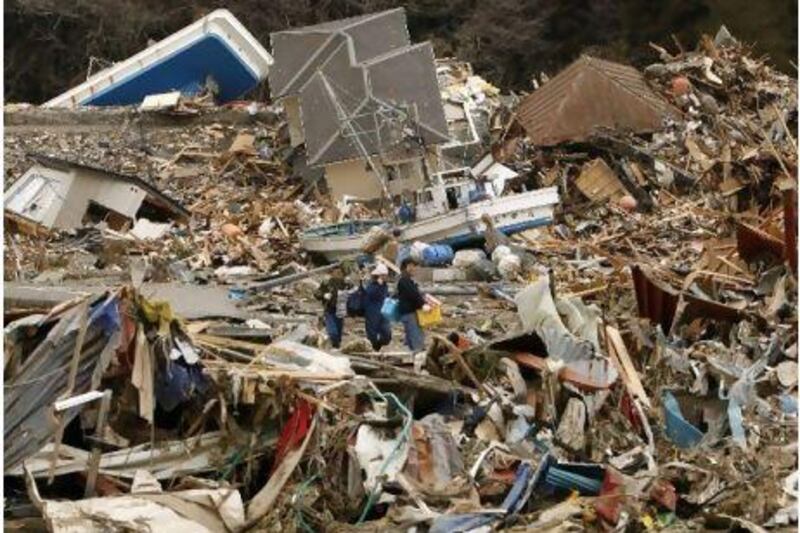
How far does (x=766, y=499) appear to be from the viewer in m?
8.67

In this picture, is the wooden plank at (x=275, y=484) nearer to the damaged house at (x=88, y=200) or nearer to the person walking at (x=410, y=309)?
the person walking at (x=410, y=309)

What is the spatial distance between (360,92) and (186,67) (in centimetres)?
743

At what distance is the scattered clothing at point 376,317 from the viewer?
12.0m

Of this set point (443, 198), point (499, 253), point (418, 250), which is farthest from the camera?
point (443, 198)

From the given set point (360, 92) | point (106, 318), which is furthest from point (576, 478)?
point (360, 92)

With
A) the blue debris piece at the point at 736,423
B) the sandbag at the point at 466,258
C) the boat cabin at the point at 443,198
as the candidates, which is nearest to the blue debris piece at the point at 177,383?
the blue debris piece at the point at 736,423

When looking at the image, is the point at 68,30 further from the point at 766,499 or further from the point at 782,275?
the point at 766,499

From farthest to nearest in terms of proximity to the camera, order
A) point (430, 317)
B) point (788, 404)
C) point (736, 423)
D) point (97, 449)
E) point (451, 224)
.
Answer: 1. point (451, 224)
2. point (430, 317)
3. point (788, 404)
4. point (736, 423)
5. point (97, 449)

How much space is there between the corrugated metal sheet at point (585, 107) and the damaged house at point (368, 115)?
1964mm

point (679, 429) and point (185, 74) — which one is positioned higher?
point (185, 74)

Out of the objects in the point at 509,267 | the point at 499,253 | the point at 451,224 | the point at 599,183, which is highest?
the point at 599,183

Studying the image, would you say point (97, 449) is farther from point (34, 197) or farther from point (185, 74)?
point (185, 74)

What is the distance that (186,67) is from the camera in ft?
94.7

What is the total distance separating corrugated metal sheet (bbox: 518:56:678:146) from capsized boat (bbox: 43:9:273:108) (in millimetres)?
6375
